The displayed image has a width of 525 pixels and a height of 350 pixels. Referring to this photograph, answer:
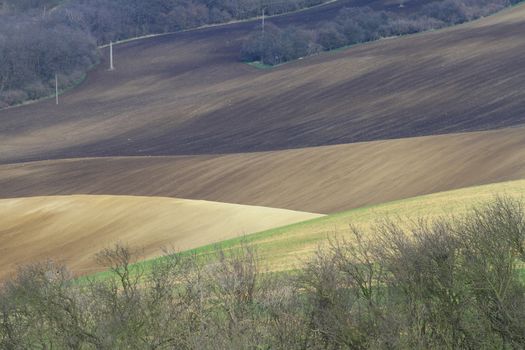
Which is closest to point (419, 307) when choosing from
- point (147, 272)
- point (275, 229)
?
point (147, 272)

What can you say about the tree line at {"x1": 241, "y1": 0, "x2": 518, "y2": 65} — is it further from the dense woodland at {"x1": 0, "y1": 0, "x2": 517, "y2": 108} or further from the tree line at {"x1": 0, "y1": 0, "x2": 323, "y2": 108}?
the tree line at {"x1": 0, "y1": 0, "x2": 323, "y2": 108}

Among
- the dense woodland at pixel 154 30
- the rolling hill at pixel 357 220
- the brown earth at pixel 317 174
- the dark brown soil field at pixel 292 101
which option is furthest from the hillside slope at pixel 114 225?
the dense woodland at pixel 154 30

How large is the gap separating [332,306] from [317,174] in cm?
3275

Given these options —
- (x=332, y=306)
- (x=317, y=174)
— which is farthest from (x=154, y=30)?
(x=332, y=306)

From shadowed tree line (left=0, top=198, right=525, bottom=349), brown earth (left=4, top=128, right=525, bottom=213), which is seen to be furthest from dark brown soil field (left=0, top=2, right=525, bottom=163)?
shadowed tree line (left=0, top=198, right=525, bottom=349)

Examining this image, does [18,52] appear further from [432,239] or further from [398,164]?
[432,239]

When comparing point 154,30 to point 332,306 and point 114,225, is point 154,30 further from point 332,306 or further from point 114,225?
point 332,306

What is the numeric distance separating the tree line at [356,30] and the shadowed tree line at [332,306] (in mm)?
74922

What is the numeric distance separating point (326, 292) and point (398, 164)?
31.1 metres

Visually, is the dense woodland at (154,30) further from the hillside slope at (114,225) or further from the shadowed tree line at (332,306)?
the shadowed tree line at (332,306)

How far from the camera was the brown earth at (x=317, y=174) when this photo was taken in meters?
50.4

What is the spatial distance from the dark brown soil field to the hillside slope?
15.2 meters

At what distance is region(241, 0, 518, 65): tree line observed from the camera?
99.9 m

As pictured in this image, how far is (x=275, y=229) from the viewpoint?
147 ft
